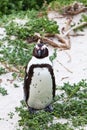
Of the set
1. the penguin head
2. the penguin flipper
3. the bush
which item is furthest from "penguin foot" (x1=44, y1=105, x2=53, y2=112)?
the bush

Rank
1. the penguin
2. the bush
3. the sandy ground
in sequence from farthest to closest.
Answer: the bush → the sandy ground → the penguin

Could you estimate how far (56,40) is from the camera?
712 cm

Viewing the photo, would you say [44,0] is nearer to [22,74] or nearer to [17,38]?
[17,38]

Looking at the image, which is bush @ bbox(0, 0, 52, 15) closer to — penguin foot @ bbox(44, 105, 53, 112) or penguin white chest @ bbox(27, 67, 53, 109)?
penguin foot @ bbox(44, 105, 53, 112)

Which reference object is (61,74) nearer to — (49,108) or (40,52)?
(49,108)

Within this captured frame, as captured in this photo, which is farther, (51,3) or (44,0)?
(44,0)

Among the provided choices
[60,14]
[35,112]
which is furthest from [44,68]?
[60,14]

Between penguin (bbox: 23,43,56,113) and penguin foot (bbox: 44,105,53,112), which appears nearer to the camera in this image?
penguin (bbox: 23,43,56,113)

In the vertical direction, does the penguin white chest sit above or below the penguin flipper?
above

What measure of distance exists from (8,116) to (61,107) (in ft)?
1.84

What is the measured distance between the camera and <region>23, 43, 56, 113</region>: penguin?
4.88 metres

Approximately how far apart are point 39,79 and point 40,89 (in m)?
0.12

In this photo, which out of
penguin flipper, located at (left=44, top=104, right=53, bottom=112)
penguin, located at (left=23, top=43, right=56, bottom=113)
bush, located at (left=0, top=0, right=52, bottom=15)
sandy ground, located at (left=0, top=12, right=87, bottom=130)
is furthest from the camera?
bush, located at (left=0, top=0, right=52, bottom=15)

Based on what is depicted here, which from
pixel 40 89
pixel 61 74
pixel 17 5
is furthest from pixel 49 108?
pixel 17 5
